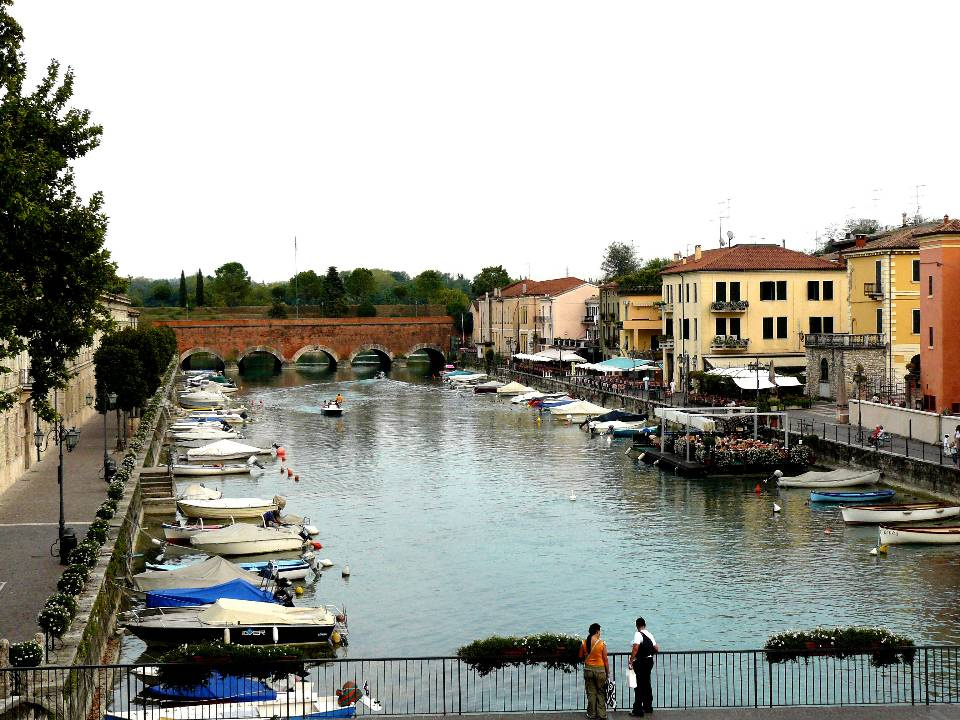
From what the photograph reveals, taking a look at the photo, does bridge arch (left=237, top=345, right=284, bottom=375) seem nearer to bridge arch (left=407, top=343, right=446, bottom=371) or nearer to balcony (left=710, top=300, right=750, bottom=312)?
bridge arch (left=407, top=343, right=446, bottom=371)

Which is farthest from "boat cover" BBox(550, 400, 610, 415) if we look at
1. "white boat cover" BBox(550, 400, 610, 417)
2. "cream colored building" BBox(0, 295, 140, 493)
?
"cream colored building" BBox(0, 295, 140, 493)

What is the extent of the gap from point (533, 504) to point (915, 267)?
1139 inches

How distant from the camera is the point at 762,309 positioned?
2968 inches

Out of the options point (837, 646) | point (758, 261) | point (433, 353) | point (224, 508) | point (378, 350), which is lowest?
point (224, 508)

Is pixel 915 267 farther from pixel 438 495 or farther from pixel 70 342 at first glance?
pixel 70 342

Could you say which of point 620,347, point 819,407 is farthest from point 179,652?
point 620,347

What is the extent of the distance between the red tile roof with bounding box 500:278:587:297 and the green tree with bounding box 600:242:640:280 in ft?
100

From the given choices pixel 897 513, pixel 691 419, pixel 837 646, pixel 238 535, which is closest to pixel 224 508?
pixel 238 535

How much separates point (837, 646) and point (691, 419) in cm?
3447

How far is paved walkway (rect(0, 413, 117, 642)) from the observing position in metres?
24.5

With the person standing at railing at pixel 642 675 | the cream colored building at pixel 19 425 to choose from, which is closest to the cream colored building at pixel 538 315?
the cream colored building at pixel 19 425

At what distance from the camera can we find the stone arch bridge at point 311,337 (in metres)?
128

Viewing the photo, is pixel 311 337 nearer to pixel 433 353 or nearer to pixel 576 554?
pixel 433 353

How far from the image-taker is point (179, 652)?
2011 centimetres
